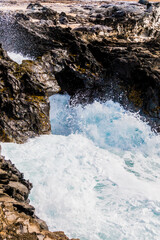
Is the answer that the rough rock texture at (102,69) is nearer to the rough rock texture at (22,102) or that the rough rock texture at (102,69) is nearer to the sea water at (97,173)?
the rough rock texture at (22,102)

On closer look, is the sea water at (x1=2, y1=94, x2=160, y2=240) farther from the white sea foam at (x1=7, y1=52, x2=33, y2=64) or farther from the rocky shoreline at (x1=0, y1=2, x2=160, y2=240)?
the white sea foam at (x1=7, y1=52, x2=33, y2=64)

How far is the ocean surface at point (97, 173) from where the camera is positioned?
280 inches

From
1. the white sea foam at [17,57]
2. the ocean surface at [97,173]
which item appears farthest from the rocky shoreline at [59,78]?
the ocean surface at [97,173]

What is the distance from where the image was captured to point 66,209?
7516 mm

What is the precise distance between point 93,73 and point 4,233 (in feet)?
38.3

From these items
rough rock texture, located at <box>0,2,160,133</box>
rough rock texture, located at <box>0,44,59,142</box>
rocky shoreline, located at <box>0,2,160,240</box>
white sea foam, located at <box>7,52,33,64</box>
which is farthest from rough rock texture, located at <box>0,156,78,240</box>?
white sea foam, located at <box>7,52,33,64</box>

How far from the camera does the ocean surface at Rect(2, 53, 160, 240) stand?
23.3 feet

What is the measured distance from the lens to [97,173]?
31.2 feet

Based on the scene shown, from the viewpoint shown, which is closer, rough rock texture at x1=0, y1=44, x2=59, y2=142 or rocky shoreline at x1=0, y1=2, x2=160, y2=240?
rough rock texture at x1=0, y1=44, x2=59, y2=142

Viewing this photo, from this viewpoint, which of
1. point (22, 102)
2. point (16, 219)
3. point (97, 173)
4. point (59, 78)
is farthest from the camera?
point (59, 78)

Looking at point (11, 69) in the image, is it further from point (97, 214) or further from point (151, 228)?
point (151, 228)

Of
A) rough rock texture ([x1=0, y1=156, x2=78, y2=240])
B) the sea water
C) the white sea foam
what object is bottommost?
the sea water

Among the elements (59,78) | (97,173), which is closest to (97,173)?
(97,173)

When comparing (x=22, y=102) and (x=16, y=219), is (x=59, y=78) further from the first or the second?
(x=16, y=219)
